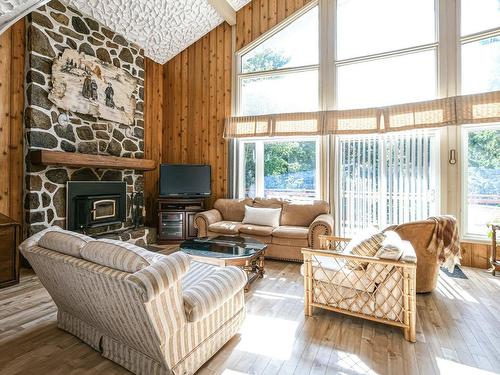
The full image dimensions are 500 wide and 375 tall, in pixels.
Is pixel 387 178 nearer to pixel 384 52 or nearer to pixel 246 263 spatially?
pixel 384 52

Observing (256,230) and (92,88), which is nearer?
(256,230)

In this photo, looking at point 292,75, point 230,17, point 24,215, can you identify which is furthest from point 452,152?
point 24,215

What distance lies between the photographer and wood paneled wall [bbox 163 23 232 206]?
545cm

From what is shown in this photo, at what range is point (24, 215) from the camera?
359 cm

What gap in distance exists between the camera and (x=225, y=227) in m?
4.36

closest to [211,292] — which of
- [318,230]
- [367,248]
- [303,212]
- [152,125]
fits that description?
[367,248]

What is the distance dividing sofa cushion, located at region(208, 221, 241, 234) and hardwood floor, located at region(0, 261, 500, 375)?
160cm

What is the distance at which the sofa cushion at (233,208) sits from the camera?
193 inches

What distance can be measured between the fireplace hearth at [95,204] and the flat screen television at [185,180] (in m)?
0.71

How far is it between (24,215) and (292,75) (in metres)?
4.66

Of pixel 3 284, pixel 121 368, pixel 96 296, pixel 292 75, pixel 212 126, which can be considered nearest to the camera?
pixel 96 296

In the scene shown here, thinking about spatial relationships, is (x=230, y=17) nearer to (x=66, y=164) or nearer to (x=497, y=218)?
(x=66, y=164)

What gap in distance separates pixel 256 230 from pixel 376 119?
8.34 feet

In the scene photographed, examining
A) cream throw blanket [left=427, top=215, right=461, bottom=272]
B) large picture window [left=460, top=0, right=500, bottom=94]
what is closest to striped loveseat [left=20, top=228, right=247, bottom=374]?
cream throw blanket [left=427, top=215, right=461, bottom=272]
